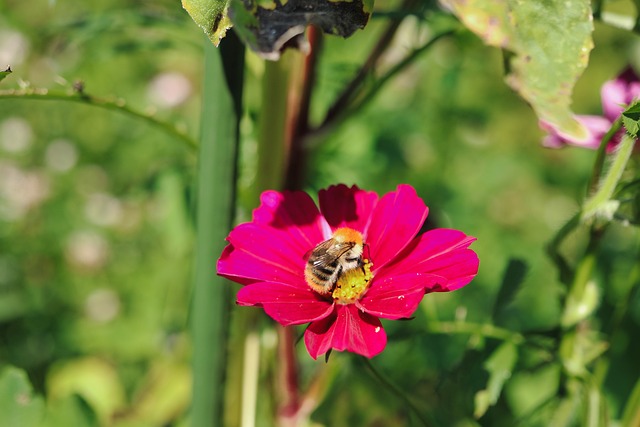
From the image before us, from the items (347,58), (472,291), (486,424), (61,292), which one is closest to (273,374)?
(486,424)

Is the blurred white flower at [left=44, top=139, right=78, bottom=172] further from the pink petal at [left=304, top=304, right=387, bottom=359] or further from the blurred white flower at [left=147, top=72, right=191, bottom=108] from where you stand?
the pink petal at [left=304, top=304, right=387, bottom=359]

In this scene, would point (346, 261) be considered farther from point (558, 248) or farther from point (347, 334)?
point (558, 248)

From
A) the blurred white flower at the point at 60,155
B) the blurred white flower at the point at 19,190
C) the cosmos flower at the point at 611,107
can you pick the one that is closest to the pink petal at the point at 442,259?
the cosmos flower at the point at 611,107

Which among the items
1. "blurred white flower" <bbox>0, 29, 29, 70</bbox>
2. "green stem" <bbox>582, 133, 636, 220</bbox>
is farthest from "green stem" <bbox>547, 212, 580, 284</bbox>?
"blurred white flower" <bbox>0, 29, 29, 70</bbox>

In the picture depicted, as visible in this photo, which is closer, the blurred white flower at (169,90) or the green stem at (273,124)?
the green stem at (273,124)

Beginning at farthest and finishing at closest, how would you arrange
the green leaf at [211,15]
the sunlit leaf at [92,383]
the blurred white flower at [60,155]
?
the blurred white flower at [60,155], the sunlit leaf at [92,383], the green leaf at [211,15]

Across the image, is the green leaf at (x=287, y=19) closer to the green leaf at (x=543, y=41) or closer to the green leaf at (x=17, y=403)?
the green leaf at (x=543, y=41)
